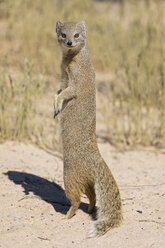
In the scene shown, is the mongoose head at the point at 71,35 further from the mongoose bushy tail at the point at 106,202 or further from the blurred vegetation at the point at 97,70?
the blurred vegetation at the point at 97,70

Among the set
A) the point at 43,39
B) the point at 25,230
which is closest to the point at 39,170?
the point at 25,230

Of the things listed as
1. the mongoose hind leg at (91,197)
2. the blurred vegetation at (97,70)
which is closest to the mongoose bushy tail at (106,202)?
the mongoose hind leg at (91,197)

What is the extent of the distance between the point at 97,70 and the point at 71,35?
462cm

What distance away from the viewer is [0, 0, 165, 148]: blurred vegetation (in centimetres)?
457

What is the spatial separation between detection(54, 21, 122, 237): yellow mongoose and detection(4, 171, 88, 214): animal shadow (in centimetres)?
30

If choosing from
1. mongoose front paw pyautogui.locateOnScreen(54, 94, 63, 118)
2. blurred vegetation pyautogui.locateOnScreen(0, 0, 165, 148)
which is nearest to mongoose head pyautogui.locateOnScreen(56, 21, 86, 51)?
mongoose front paw pyautogui.locateOnScreen(54, 94, 63, 118)

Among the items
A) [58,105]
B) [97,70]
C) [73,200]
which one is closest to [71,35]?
[58,105]

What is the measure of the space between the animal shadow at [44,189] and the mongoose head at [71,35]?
1297 mm

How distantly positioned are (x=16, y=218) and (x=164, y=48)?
325cm

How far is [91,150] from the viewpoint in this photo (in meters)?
2.96

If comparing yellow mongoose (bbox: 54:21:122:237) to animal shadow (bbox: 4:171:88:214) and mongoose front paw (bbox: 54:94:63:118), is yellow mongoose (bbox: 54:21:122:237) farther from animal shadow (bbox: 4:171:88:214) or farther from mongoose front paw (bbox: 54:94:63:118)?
animal shadow (bbox: 4:171:88:214)

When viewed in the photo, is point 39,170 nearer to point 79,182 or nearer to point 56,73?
point 79,182

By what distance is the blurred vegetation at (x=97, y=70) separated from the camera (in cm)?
457

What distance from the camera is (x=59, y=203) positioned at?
332cm
